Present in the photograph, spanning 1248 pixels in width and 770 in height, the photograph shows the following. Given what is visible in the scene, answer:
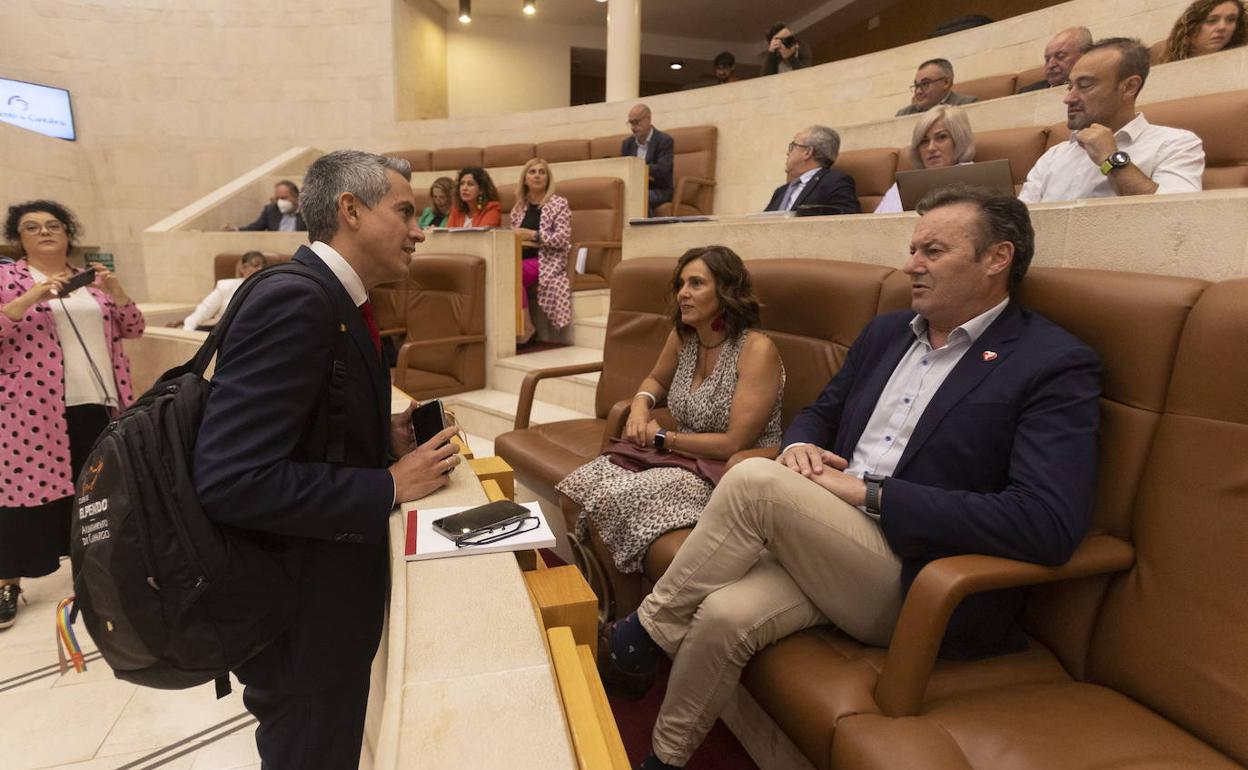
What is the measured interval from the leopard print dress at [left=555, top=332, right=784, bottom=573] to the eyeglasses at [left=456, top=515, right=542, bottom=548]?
0.61 meters

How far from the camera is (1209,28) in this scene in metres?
2.80

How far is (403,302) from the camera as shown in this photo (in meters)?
3.73

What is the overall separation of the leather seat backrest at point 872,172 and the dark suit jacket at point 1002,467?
2318mm

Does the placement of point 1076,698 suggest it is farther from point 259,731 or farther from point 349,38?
point 349,38

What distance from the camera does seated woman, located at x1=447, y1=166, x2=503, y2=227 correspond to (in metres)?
4.20

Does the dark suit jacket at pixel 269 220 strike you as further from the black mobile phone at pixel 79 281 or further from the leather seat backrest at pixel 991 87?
the leather seat backrest at pixel 991 87

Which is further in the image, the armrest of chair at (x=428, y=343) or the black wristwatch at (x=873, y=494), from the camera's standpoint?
the armrest of chair at (x=428, y=343)

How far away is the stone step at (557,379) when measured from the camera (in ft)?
10.9

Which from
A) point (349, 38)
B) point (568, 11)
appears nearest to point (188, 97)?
point (349, 38)

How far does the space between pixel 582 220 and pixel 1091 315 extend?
3910 millimetres

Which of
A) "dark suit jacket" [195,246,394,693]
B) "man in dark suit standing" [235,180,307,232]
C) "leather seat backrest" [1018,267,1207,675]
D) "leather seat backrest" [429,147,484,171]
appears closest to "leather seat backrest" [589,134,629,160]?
"leather seat backrest" [429,147,484,171]

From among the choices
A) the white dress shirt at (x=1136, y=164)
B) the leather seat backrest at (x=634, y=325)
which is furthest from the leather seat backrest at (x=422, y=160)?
the white dress shirt at (x=1136, y=164)

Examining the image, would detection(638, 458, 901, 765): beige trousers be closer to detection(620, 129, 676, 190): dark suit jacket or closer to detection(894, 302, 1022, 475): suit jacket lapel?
detection(894, 302, 1022, 475): suit jacket lapel

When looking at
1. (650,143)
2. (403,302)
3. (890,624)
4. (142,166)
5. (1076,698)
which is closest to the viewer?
(1076,698)
